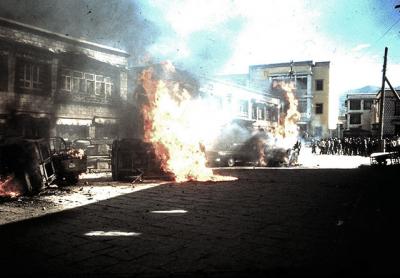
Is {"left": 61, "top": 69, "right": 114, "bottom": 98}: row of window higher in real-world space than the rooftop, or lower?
lower

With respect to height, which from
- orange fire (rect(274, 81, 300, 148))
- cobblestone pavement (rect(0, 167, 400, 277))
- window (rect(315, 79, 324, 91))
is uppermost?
window (rect(315, 79, 324, 91))

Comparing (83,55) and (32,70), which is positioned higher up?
(83,55)

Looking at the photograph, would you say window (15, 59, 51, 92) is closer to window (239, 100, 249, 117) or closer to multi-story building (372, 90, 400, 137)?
window (239, 100, 249, 117)

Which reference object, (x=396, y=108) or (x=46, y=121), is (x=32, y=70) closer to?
(x=46, y=121)

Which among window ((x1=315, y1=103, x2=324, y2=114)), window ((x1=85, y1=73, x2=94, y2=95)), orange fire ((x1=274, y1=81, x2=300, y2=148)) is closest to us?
window ((x1=85, y1=73, x2=94, y2=95))

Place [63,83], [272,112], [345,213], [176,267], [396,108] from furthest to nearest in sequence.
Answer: [396,108], [272,112], [63,83], [345,213], [176,267]

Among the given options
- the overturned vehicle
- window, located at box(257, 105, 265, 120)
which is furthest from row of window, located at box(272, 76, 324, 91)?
the overturned vehicle

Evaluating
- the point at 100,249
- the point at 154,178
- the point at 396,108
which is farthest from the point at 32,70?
the point at 396,108

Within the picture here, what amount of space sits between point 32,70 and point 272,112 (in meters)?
31.9

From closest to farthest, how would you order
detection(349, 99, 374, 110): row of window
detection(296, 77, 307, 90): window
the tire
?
the tire, detection(296, 77, 307, 90): window, detection(349, 99, 374, 110): row of window

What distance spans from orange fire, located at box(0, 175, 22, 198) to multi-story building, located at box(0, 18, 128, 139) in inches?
326

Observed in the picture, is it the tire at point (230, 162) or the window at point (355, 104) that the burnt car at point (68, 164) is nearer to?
the tire at point (230, 162)

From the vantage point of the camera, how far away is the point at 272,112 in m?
43.8

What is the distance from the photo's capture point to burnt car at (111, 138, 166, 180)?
1247 cm
